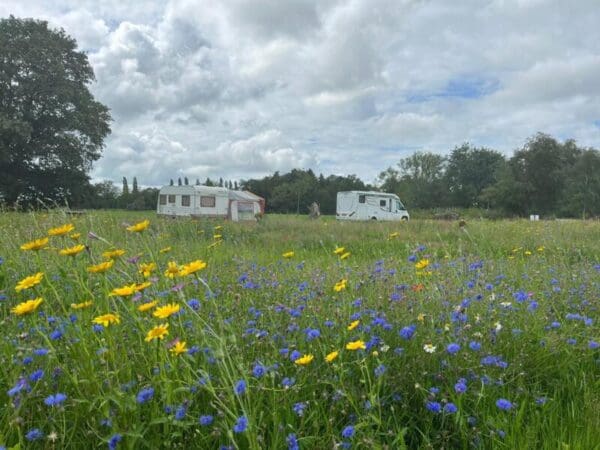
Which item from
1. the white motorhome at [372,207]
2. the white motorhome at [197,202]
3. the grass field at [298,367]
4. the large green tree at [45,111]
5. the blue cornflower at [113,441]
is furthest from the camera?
the white motorhome at [372,207]

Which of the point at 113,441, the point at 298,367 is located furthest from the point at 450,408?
the point at 113,441

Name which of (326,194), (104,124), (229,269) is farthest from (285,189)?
(229,269)

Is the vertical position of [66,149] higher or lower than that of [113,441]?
higher

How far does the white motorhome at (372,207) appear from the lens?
32781 mm

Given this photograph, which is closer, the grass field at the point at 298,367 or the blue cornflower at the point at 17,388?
the blue cornflower at the point at 17,388

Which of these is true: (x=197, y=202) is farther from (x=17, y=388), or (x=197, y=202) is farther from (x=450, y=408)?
(x=450, y=408)

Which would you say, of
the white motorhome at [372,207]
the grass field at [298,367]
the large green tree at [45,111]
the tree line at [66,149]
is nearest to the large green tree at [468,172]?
the tree line at [66,149]

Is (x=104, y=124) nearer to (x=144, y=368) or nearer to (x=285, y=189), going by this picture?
(x=144, y=368)

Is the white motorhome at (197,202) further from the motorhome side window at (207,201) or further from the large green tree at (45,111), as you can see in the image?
the large green tree at (45,111)

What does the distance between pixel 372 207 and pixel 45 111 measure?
22984 millimetres

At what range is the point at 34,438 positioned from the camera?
1299mm

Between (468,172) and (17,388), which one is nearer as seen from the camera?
(17,388)

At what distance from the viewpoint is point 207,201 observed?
30484mm

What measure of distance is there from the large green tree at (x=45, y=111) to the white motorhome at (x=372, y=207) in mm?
18529
